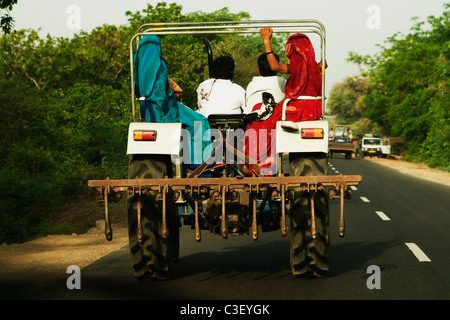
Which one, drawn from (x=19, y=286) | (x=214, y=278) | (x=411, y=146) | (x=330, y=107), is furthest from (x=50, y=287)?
(x=330, y=107)

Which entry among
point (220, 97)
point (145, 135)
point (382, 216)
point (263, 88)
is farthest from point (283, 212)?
point (382, 216)

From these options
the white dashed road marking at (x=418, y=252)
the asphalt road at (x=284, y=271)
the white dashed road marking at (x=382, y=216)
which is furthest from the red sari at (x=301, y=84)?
the white dashed road marking at (x=382, y=216)

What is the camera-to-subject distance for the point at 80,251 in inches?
433

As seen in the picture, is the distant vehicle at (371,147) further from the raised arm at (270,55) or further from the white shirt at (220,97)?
the raised arm at (270,55)

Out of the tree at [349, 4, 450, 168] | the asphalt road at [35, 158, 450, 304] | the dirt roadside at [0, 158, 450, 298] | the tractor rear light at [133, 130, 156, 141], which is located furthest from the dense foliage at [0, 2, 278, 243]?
the tree at [349, 4, 450, 168]

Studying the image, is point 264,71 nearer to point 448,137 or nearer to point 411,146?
point 448,137

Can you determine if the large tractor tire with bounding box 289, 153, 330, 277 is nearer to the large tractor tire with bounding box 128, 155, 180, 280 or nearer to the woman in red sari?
the woman in red sari

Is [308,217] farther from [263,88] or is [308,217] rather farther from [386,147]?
[386,147]

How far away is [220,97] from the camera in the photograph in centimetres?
832

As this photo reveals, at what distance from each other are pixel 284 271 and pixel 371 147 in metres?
56.4

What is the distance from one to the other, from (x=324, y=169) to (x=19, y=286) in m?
3.36

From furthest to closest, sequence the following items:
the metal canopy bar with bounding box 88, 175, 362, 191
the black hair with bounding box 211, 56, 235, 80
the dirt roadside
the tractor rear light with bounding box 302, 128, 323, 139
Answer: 1. the dirt roadside
2. the black hair with bounding box 211, 56, 235, 80
3. the tractor rear light with bounding box 302, 128, 323, 139
4. the metal canopy bar with bounding box 88, 175, 362, 191

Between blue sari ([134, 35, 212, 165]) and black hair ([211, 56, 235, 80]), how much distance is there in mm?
641

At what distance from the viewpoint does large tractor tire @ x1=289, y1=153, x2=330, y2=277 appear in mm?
7625
